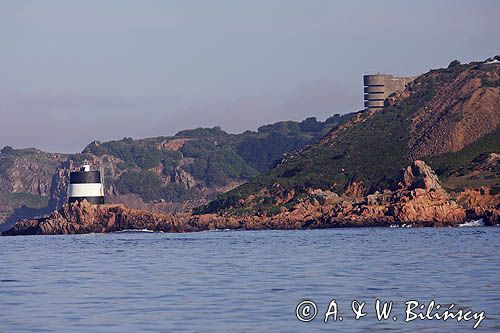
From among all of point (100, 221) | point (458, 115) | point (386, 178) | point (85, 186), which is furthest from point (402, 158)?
point (85, 186)

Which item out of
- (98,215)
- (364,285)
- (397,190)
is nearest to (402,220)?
(397,190)

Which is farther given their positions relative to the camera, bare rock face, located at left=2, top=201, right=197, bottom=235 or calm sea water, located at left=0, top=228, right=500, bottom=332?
bare rock face, located at left=2, top=201, right=197, bottom=235

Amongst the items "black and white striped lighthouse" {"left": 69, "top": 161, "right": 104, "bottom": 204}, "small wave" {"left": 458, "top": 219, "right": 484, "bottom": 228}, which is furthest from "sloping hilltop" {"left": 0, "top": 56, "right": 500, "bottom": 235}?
"black and white striped lighthouse" {"left": 69, "top": 161, "right": 104, "bottom": 204}

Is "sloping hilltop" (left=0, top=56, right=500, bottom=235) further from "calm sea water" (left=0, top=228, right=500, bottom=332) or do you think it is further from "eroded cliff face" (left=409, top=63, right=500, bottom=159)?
"calm sea water" (left=0, top=228, right=500, bottom=332)

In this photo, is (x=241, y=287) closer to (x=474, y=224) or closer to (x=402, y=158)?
(x=474, y=224)

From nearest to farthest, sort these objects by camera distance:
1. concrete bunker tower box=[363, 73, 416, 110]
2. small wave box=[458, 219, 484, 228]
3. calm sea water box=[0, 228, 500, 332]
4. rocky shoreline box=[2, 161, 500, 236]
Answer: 1. calm sea water box=[0, 228, 500, 332]
2. small wave box=[458, 219, 484, 228]
3. rocky shoreline box=[2, 161, 500, 236]
4. concrete bunker tower box=[363, 73, 416, 110]

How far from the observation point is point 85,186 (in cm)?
13162

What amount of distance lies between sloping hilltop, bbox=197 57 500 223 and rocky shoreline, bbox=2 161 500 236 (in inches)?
9.9

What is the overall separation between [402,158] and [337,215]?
116 feet

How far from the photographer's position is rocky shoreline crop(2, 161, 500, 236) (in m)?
115

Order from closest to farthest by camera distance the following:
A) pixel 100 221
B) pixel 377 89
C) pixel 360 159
Answer: pixel 100 221
pixel 360 159
pixel 377 89

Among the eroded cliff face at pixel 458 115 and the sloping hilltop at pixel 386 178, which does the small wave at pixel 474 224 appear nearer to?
the sloping hilltop at pixel 386 178

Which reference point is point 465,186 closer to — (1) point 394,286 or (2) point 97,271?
(2) point 97,271

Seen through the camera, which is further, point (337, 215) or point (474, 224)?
point (337, 215)
